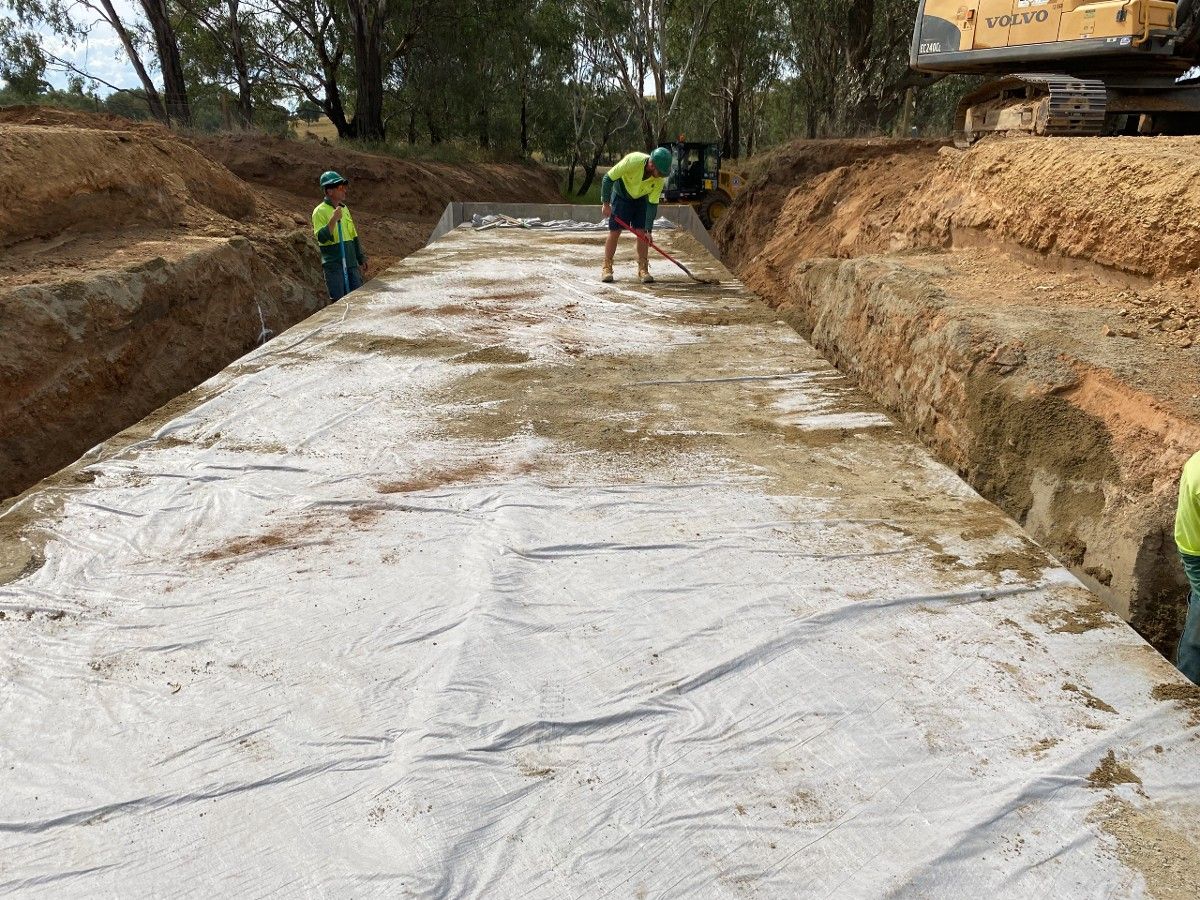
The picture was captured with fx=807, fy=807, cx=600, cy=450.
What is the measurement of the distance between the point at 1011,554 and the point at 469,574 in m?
2.09

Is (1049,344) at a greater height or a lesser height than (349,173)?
lesser

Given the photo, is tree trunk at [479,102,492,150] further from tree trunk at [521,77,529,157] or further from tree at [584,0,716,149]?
tree at [584,0,716,149]

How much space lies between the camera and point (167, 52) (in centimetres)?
1750

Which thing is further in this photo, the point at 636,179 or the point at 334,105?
the point at 334,105

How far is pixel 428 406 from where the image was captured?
186 inches

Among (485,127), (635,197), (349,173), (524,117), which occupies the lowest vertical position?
(635,197)

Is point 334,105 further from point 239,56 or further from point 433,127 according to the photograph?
point 433,127

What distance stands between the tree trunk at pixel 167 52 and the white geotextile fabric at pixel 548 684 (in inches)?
683

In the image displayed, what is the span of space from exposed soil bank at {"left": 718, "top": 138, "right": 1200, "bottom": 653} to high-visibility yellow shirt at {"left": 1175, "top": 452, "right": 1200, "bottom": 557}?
36cm

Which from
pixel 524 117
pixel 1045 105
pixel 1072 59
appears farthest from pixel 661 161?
pixel 524 117

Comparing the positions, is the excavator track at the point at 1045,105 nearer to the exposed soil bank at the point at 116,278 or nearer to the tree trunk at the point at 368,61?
the exposed soil bank at the point at 116,278

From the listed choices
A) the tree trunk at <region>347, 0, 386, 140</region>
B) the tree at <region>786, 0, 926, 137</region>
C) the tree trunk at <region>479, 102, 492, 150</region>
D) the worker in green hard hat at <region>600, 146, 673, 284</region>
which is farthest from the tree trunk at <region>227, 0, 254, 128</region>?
the tree at <region>786, 0, 926, 137</region>

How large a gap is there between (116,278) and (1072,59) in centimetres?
938

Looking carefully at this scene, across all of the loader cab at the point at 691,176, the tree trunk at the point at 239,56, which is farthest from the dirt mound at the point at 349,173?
the loader cab at the point at 691,176
